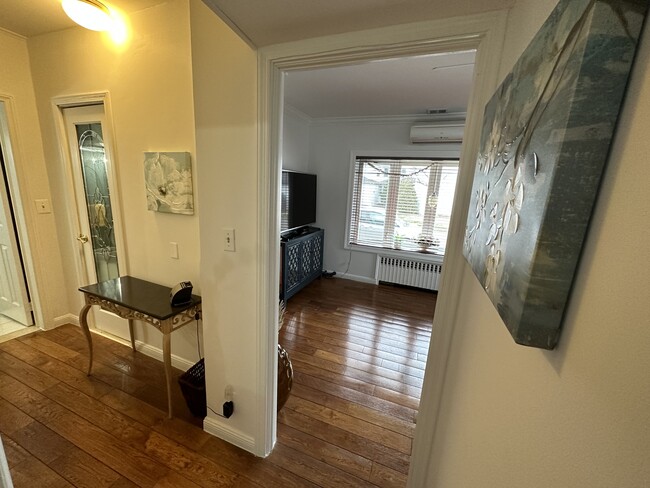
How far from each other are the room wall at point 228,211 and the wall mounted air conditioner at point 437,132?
2906 mm

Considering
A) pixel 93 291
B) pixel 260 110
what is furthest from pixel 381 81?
pixel 93 291

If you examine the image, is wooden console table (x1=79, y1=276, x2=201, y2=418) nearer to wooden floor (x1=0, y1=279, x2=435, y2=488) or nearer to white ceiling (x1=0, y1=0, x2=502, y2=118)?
wooden floor (x1=0, y1=279, x2=435, y2=488)

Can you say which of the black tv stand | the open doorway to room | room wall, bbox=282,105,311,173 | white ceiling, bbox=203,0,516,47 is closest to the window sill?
the open doorway to room

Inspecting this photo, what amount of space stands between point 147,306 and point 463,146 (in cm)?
201

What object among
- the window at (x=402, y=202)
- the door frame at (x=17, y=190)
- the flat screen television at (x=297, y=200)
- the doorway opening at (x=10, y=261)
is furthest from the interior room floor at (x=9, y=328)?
the window at (x=402, y=202)

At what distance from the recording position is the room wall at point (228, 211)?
48.5 inches

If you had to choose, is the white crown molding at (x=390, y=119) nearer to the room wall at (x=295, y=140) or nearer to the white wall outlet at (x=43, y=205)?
the room wall at (x=295, y=140)

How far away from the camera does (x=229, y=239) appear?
55.1 inches

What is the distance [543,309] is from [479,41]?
0.93 m

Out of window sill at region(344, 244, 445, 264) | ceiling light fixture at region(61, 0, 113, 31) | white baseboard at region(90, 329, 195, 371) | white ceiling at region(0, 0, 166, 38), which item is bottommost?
white baseboard at region(90, 329, 195, 371)

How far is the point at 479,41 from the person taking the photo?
2.92 feet

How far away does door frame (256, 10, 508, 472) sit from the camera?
90cm

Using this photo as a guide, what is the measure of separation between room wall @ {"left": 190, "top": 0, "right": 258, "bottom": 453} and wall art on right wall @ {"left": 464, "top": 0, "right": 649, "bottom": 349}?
1.04 m

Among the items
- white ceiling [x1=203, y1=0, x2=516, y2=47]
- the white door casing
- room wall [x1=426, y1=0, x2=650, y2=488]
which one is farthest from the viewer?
the white door casing
